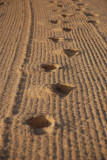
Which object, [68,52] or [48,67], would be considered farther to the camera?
[68,52]

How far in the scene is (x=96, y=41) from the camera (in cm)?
407

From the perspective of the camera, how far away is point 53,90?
2590 mm

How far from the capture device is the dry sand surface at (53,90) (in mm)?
1847

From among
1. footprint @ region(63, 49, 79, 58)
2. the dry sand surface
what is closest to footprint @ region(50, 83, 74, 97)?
the dry sand surface

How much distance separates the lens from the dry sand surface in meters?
1.85

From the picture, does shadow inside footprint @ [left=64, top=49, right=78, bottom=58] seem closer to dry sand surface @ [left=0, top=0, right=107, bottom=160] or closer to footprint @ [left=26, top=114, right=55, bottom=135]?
dry sand surface @ [left=0, top=0, right=107, bottom=160]

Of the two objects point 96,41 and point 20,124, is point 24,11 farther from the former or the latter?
point 20,124

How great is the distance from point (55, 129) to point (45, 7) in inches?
219

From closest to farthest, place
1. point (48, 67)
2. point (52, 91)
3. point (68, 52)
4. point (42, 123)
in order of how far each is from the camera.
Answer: point (42, 123), point (52, 91), point (48, 67), point (68, 52)

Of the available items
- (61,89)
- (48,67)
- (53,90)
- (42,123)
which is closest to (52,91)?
(53,90)

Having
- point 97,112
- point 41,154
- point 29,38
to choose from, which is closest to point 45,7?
point 29,38

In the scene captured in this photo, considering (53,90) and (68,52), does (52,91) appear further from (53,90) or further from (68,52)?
(68,52)

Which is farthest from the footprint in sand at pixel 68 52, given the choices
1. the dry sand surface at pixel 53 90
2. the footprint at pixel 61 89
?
the footprint at pixel 61 89

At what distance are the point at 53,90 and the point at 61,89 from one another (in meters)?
0.13
